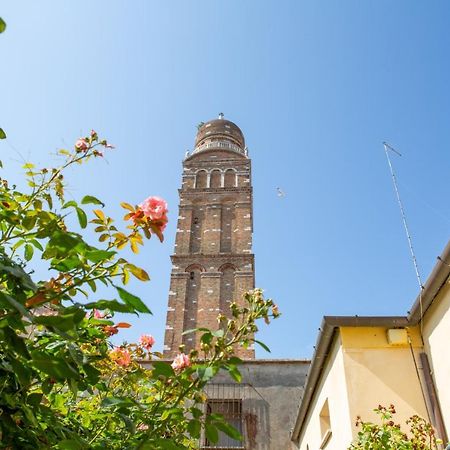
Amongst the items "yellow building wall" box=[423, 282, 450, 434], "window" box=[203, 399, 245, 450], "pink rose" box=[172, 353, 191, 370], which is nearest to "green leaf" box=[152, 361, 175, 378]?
"pink rose" box=[172, 353, 191, 370]

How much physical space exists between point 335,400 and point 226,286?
61.1 feet

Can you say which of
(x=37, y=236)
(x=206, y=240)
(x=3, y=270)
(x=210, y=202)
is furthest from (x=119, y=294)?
(x=210, y=202)

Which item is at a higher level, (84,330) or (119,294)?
(84,330)

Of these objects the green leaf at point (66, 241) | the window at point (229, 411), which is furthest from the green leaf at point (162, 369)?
the window at point (229, 411)

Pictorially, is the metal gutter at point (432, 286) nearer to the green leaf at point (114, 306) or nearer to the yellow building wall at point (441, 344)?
the yellow building wall at point (441, 344)

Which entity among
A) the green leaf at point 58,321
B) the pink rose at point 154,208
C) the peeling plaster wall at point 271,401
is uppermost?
the peeling plaster wall at point 271,401

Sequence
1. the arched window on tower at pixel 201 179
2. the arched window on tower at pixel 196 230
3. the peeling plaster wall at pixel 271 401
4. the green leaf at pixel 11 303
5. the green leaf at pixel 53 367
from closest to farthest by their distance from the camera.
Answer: the green leaf at pixel 11 303 → the green leaf at pixel 53 367 → the peeling plaster wall at pixel 271 401 → the arched window on tower at pixel 196 230 → the arched window on tower at pixel 201 179

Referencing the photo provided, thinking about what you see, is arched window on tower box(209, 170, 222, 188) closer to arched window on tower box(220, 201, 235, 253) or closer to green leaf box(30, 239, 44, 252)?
arched window on tower box(220, 201, 235, 253)

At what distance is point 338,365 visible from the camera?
6266 mm

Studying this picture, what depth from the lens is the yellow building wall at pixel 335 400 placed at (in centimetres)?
583

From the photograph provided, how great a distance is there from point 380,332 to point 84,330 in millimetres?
4515

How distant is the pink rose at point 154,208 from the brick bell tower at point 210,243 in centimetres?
1792

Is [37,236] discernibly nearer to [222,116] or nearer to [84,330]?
[84,330]

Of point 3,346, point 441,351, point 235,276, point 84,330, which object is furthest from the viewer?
point 235,276
